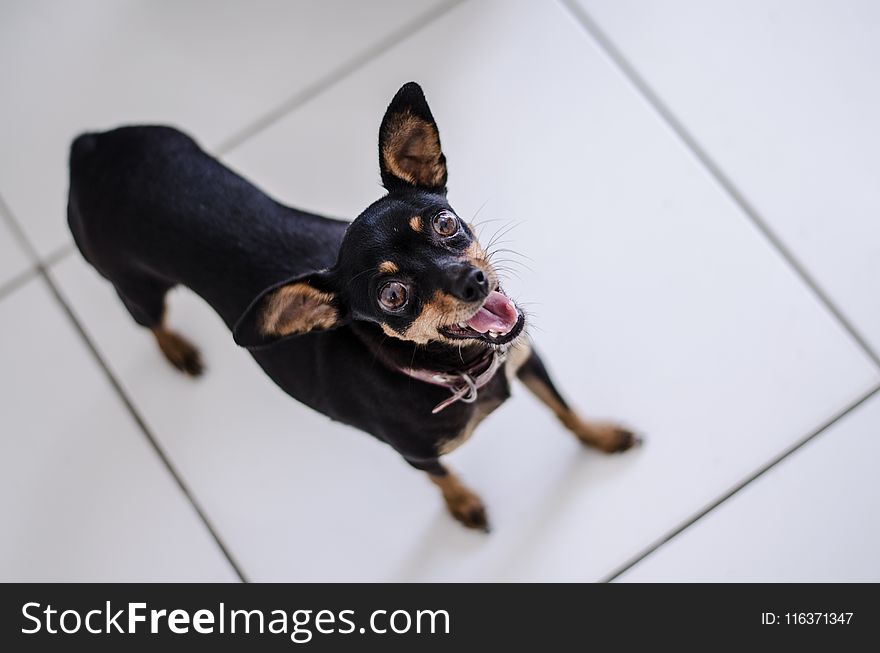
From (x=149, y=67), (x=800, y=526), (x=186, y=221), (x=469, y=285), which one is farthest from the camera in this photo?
(x=149, y=67)

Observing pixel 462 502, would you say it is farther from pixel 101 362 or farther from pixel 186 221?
pixel 101 362

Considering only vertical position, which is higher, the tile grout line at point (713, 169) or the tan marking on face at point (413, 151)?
the tan marking on face at point (413, 151)

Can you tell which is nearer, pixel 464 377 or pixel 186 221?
pixel 464 377

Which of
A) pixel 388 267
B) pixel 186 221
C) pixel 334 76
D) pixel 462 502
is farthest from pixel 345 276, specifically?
pixel 334 76

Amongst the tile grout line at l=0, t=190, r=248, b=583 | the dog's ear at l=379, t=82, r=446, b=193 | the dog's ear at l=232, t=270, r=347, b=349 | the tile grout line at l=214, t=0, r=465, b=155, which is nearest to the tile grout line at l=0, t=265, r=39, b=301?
the tile grout line at l=0, t=190, r=248, b=583

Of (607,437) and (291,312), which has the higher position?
(291,312)

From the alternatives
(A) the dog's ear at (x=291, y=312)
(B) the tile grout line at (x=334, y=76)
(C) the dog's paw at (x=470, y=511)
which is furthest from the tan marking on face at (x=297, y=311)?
(B) the tile grout line at (x=334, y=76)

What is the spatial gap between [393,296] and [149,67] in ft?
4.80

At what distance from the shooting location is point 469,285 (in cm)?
133

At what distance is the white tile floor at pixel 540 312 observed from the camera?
199 centimetres

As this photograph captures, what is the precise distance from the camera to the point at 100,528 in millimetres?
2139

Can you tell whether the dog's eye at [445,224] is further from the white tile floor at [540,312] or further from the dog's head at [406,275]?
the white tile floor at [540,312]

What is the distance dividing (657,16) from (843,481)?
124cm

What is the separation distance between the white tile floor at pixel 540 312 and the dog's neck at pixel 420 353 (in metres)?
0.53
